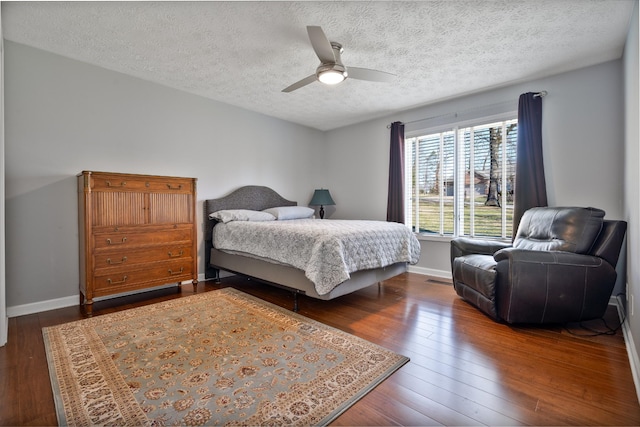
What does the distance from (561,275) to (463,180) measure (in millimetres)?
2045

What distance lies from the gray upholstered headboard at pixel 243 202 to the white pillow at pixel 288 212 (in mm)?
259

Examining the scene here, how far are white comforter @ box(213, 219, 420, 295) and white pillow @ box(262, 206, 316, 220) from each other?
30.5 inches

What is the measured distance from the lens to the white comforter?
263 centimetres

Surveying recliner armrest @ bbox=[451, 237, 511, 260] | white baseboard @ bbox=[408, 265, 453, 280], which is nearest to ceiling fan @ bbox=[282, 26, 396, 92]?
recliner armrest @ bbox=[451, 237, 511, 260]

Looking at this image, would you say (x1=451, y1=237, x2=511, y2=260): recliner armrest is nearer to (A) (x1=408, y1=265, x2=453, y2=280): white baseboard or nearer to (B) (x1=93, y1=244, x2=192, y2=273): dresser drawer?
(A) (x1=408, y1=265, x2=453, y2=280): white baseboard

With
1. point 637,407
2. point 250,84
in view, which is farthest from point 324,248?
point 250,84

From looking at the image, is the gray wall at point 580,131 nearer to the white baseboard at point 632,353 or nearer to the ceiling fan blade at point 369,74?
the white baseboard at point 632,353

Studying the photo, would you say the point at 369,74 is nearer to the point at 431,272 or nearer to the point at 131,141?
the point at 131,141

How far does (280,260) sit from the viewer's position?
3039 millimetres

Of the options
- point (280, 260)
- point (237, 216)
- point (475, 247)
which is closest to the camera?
point (280, 260)

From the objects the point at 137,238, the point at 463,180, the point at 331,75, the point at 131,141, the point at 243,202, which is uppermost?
the point at 331,75

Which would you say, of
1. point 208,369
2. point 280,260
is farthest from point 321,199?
point 208,369

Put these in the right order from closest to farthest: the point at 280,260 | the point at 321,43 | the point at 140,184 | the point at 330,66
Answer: the point at 321,43 < the point at 330,66 < the point at 280,260 < the point at 140,184

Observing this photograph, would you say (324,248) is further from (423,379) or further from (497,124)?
(497,124)
